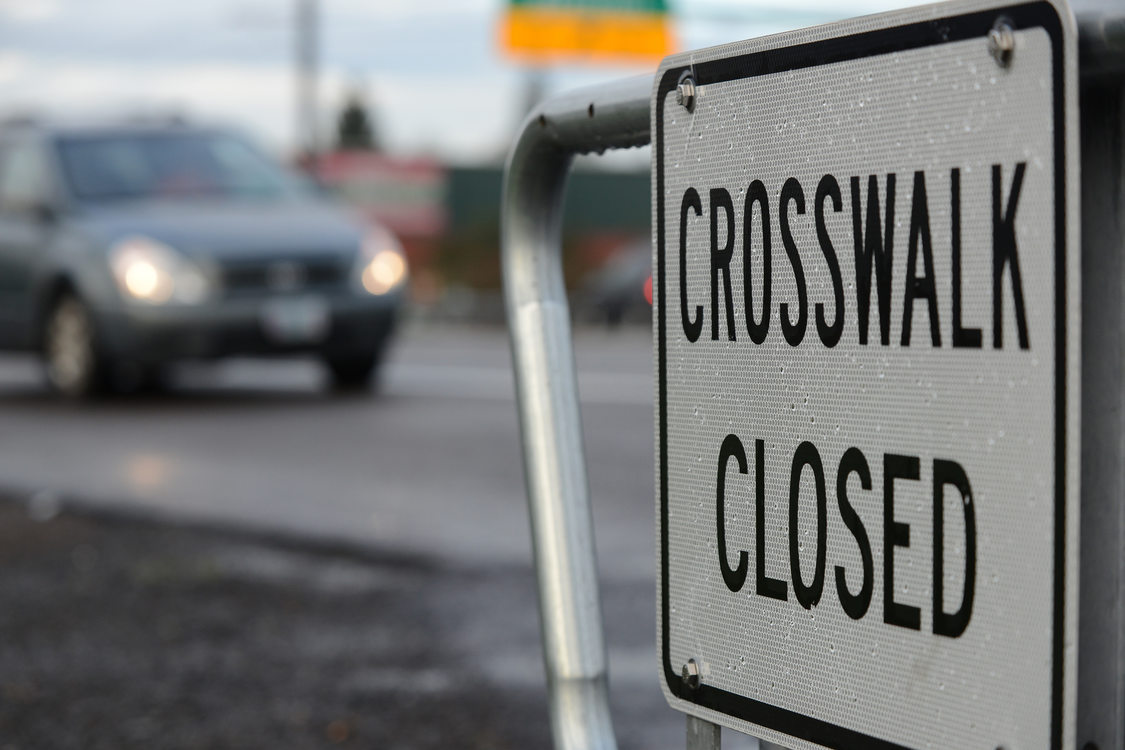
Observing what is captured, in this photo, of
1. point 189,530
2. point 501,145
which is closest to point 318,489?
point 189,530

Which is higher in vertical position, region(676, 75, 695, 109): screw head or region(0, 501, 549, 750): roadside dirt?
region(676, 75, 695, 109): screw head

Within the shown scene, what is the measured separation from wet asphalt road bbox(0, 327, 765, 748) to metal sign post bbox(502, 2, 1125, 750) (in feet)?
6.63

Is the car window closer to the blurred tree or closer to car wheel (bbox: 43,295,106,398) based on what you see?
car wheel (bbox: 43,295,106,398)

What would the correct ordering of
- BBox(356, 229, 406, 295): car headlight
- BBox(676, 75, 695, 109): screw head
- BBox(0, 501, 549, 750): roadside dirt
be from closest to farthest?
BBox(676, 75, 695, 109): screw head < BBox(0, 501, 549, 750): roadside dirt < BBox(356, 229, 406, 295): car headlight

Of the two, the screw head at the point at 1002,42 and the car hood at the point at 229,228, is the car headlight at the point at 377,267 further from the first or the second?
the screw head at the point at 1002,42

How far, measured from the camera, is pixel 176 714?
343cm

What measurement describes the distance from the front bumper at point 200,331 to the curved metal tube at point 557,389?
7.71m

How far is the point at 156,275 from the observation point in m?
9.15

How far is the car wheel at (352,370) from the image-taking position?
10.2 metres

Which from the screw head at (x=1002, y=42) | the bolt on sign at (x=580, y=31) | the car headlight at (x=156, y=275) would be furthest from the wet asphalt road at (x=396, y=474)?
the bolt on sign at (x=580, y=31)

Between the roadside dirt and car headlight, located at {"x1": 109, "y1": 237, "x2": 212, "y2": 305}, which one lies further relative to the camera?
car headlight, located at {"x1": 109, "y1": 237, "x2": 212, "y2": 305}

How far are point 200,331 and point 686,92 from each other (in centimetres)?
813

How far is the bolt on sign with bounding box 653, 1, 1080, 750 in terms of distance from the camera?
100 centimetres

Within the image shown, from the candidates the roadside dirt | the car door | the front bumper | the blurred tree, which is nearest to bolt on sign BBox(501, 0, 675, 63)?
the car door
